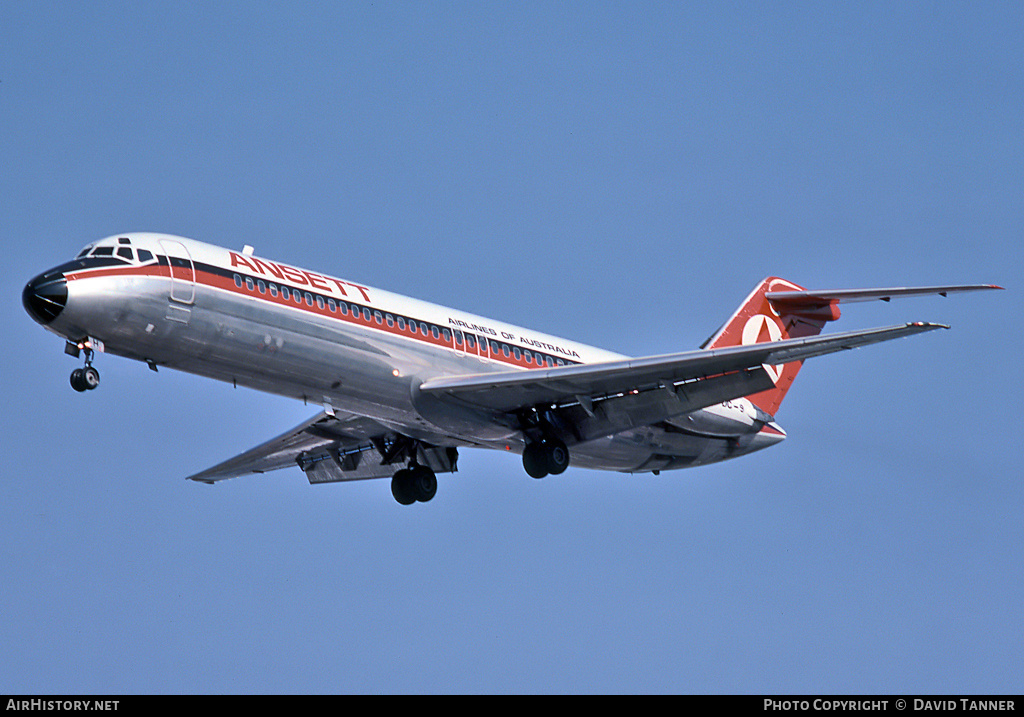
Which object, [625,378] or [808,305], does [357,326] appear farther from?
[808,305]

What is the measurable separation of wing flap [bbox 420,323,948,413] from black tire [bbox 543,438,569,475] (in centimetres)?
122

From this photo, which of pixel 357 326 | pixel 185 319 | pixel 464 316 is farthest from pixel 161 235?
pixel 464 316

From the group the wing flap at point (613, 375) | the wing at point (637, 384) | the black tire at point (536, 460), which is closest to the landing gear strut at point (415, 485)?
the black tire at point (536, 460)

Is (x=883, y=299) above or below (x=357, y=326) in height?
above

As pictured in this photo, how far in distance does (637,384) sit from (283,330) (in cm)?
748

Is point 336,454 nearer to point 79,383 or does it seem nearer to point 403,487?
point 403,487

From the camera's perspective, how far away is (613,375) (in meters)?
27.8

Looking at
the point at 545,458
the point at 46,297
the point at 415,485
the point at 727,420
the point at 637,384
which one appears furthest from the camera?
the point at 727,420

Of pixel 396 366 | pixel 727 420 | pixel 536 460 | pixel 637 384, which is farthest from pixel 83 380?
pixel 727 420

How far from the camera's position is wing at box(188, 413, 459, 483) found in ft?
102

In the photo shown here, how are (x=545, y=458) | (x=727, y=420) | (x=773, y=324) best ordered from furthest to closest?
(x=773, y=324) → (x=727, y=420) → (x=545, y=458)

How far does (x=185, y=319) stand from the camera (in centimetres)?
2498

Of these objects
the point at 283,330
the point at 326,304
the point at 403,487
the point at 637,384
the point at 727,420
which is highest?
the point at 727,420

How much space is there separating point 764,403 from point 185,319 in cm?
1568
